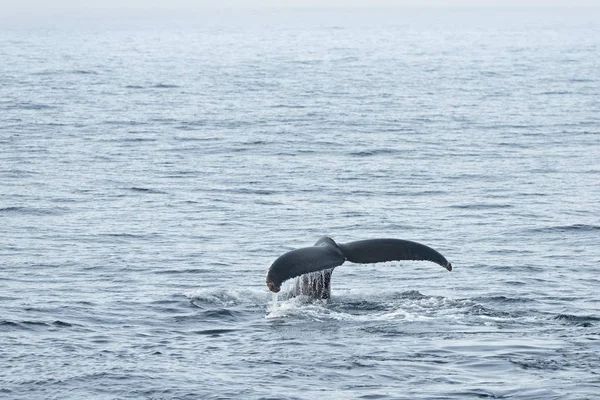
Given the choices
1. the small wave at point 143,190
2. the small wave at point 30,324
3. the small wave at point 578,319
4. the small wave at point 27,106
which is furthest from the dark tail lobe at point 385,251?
the small wave at point 27,106

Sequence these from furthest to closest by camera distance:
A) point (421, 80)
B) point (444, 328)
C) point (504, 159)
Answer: point (421, 80)
point (504, 159)
point (444, 328)

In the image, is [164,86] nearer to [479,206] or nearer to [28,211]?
[28,211]

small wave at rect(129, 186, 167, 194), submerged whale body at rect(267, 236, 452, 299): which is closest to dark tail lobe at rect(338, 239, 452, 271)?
submerged whale body at rect(267, 236, 452, 299)

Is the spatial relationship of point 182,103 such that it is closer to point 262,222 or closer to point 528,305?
point 262,222

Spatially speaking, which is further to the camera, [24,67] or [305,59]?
[305,59]

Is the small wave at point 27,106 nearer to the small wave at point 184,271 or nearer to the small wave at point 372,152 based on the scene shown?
the small wave at point 372,152

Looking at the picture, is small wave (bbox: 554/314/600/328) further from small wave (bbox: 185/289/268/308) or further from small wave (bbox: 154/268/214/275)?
small wave (bbox: 154/268/214/275)

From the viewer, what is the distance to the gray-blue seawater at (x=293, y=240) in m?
12.8

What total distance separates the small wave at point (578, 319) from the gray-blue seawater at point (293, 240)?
0.06 m

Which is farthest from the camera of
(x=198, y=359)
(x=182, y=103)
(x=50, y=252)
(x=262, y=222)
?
(x=182, y=103)

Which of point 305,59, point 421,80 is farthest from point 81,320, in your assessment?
point 305,59

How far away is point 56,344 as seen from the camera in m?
13.9

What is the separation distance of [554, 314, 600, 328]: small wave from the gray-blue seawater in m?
0.06

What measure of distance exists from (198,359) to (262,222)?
9924 millimetres
